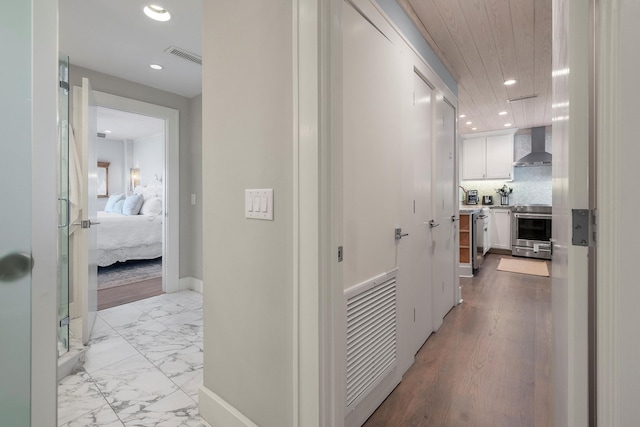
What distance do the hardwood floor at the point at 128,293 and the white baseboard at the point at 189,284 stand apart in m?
0.27

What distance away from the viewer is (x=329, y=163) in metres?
1.07

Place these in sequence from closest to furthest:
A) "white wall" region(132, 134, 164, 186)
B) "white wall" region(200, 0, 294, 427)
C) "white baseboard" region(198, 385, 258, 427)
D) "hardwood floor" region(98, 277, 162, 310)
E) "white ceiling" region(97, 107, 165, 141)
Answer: "white wall" region(200, 0, 294, 427) < "white baseboard" region(198, 385, 258, 427) < "hardwood floor" region(98, 277, 162, 310) < "white ceiling" region(97, 107, 165, 141) < "white wall" region(132, 134, 164, 186)

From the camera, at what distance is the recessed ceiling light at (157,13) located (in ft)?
6.76

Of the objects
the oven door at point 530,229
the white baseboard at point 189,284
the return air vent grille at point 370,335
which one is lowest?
the white baseboard at point 189,284

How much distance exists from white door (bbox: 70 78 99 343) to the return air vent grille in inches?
87.8

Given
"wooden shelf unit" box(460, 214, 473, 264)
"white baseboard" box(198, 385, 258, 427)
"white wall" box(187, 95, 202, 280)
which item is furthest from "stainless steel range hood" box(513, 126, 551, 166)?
"white baseboard" box(198, 385, 258, 427)

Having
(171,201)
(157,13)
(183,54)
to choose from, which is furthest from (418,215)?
(171,201)

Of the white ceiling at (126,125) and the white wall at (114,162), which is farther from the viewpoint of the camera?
the white wall at (114,162)

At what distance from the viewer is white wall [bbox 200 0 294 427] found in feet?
3.81

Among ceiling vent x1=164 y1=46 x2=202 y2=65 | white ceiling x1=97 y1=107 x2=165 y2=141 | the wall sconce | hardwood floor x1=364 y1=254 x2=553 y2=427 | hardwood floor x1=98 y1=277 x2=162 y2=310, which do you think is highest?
white ceiling x1=97 y1=107 x2=165 y2=141

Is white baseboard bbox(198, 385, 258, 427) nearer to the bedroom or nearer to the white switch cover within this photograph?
the white switch cover

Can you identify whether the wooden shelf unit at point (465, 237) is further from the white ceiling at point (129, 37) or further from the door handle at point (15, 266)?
the door handle at point (15, 266)

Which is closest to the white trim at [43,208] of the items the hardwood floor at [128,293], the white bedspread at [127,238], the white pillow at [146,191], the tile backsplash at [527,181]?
the hardwood floor at [128,293]

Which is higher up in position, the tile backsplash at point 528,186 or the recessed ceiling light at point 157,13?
the recessed ceiling light at point 157,13
